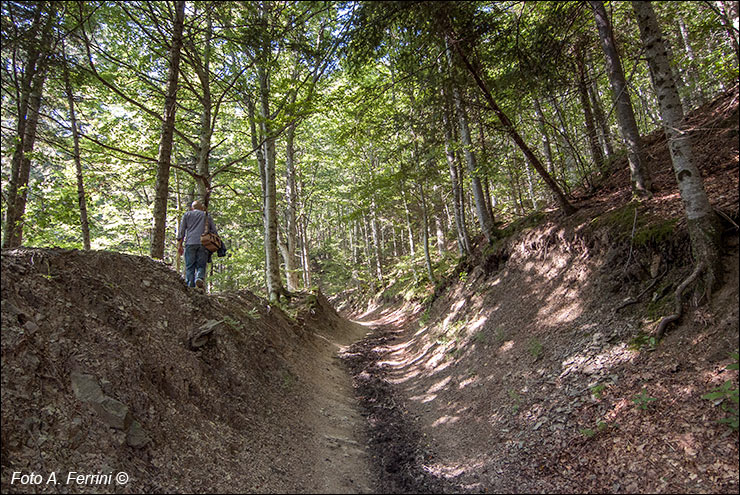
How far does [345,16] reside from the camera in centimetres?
527

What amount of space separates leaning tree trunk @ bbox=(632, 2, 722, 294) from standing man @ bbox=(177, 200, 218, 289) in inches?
329

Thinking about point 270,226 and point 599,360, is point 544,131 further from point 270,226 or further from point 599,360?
point 270,226

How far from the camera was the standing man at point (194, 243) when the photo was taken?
738 centimetres

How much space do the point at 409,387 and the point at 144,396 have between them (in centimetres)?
582

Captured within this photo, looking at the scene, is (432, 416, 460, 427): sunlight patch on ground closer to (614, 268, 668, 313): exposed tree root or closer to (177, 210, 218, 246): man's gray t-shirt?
(614, 268, 668, 313): exposed tree root

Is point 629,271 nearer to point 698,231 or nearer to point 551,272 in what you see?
point 698,231

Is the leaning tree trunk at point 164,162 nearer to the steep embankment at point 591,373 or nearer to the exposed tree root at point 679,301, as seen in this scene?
the steep embankment at point 591,373

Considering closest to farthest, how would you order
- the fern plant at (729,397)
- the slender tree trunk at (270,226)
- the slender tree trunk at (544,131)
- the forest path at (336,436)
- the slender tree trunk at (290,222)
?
the fern plant at (729,397)
the forest path at (336,436)
the slender tree trunk at (544,131)
the slender tree trunk at (270,226)
the slender tree trunk at (290,222)

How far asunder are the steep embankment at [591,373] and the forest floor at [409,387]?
0.08 ft

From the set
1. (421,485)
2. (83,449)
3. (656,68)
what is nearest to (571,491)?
(421,485)

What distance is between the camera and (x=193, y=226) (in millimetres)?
7426

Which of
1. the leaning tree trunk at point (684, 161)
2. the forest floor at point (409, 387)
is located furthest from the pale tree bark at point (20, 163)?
the leaning tree trunk at point (684, 161)

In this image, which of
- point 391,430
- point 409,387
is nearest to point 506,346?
point 409,387

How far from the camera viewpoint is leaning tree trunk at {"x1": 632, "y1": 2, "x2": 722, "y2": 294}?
4.45 meters
